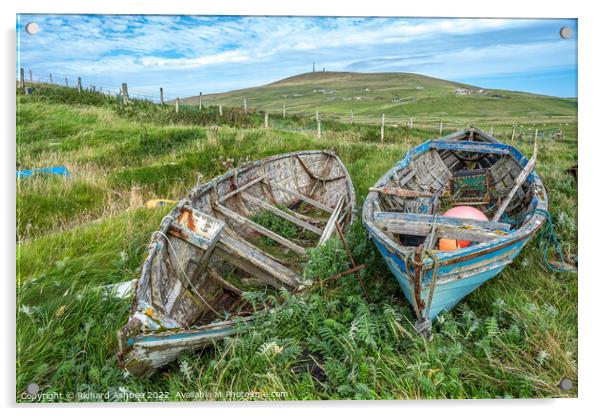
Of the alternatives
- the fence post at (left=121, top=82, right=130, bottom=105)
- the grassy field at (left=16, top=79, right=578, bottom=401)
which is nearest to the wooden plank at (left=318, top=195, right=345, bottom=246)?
the grassy field at (left=16, top=79, right=578, bottom=401)

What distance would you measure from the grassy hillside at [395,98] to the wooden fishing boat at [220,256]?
1.21 m

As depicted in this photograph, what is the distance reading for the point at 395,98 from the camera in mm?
5020

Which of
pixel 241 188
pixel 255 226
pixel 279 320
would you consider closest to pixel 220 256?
pixel 255 226

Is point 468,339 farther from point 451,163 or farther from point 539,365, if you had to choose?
point 451,163

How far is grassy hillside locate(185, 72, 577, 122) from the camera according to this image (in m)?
4.41

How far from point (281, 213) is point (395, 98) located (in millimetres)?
1961

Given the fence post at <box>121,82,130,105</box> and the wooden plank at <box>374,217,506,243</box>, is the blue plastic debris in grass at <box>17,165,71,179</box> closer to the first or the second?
the fence post at <box>121,82,130,105</box>

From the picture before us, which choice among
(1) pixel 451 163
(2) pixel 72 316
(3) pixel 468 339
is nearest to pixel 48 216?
(2) pixel 72 316

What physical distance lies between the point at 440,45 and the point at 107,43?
306 cm

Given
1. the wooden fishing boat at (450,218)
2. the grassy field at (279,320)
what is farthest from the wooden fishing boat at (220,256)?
the wooden fishing boat at (450,218)

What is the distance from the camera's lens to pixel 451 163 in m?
6.94

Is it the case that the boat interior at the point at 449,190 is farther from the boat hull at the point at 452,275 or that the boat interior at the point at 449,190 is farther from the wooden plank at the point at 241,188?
the wooden plank at the point at 241,188

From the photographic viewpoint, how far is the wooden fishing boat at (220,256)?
2.91 meters
